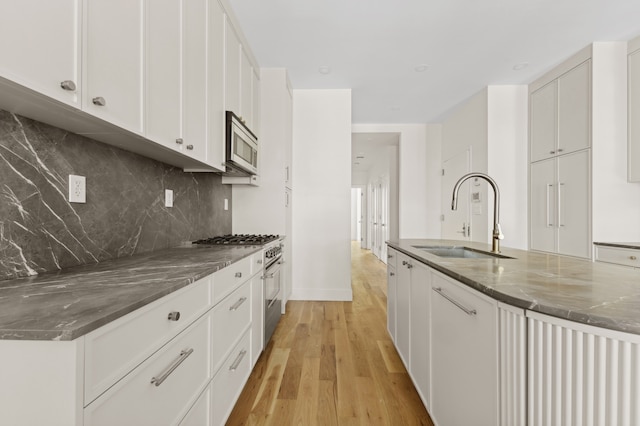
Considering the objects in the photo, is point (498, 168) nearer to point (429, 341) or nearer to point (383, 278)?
point (383, 278)

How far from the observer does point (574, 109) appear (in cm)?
284

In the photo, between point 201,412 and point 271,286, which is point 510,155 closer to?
point 271,286

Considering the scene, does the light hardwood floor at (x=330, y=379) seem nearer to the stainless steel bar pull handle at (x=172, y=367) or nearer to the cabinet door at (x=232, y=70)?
the stainless steel bar pull handle at (x=172, y=367)

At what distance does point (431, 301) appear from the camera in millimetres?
1367

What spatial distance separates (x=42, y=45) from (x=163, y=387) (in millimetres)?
1038

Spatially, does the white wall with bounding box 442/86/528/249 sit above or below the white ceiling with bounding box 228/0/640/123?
below

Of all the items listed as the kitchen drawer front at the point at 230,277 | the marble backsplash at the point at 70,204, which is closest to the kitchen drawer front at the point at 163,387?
the kitchen drawer front at the point at 230,277

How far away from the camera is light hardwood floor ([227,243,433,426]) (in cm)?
150

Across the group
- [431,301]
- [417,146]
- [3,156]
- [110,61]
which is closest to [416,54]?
[417,146]

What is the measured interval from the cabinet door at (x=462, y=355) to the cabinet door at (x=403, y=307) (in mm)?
403

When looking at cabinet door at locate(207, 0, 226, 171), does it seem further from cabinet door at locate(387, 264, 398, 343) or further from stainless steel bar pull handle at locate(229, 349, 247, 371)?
cabinet door at locate(387, 264, 398, 343)

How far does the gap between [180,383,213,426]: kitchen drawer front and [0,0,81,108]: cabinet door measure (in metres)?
1.12

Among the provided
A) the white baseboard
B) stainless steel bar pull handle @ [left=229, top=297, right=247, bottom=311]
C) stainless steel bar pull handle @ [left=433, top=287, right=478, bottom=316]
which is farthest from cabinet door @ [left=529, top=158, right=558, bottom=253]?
stainless steel bar pull handle @ [left=229, top=297, right=247, bottom=311]

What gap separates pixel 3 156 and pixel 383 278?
4.72 m
